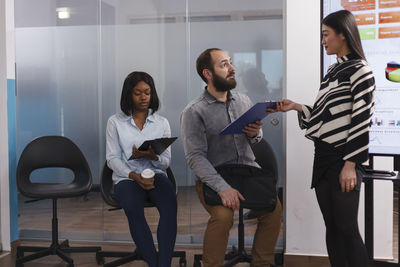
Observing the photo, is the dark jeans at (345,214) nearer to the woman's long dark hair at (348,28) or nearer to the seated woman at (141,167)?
the woman's long dark hair at (348,28)

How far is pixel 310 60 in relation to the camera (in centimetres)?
305

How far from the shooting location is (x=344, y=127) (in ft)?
6.87

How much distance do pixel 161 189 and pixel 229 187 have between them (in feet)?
1.88

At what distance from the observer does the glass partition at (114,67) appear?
3.54m

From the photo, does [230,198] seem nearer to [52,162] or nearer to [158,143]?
[158,143]

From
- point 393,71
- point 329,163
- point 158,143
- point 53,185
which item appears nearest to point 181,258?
point 158,143

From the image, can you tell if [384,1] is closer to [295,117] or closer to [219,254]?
[295,117]

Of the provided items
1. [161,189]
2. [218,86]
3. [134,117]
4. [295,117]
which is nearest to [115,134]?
[134,117]

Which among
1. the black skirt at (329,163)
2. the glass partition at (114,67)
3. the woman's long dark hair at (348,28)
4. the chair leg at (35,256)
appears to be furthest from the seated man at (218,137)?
the chair leg at (35,256)

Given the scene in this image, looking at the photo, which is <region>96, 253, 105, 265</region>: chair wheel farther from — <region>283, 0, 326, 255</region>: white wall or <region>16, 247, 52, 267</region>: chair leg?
<region>283, 0, 326, 255</region>: white wall

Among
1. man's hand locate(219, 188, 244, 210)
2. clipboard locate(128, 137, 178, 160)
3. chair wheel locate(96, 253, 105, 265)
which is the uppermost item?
clipboard locate(128, 137, 178, 160)

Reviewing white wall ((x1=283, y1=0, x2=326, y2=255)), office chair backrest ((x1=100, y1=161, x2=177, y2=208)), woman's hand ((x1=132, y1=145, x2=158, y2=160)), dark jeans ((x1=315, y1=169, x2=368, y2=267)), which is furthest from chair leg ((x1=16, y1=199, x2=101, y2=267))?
dark jeans ((x1=315, y1=169, x2=368, y2=267))

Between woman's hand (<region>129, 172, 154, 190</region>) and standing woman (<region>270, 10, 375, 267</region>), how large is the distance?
1023 millimetres

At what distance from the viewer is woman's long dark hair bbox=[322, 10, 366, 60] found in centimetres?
208
